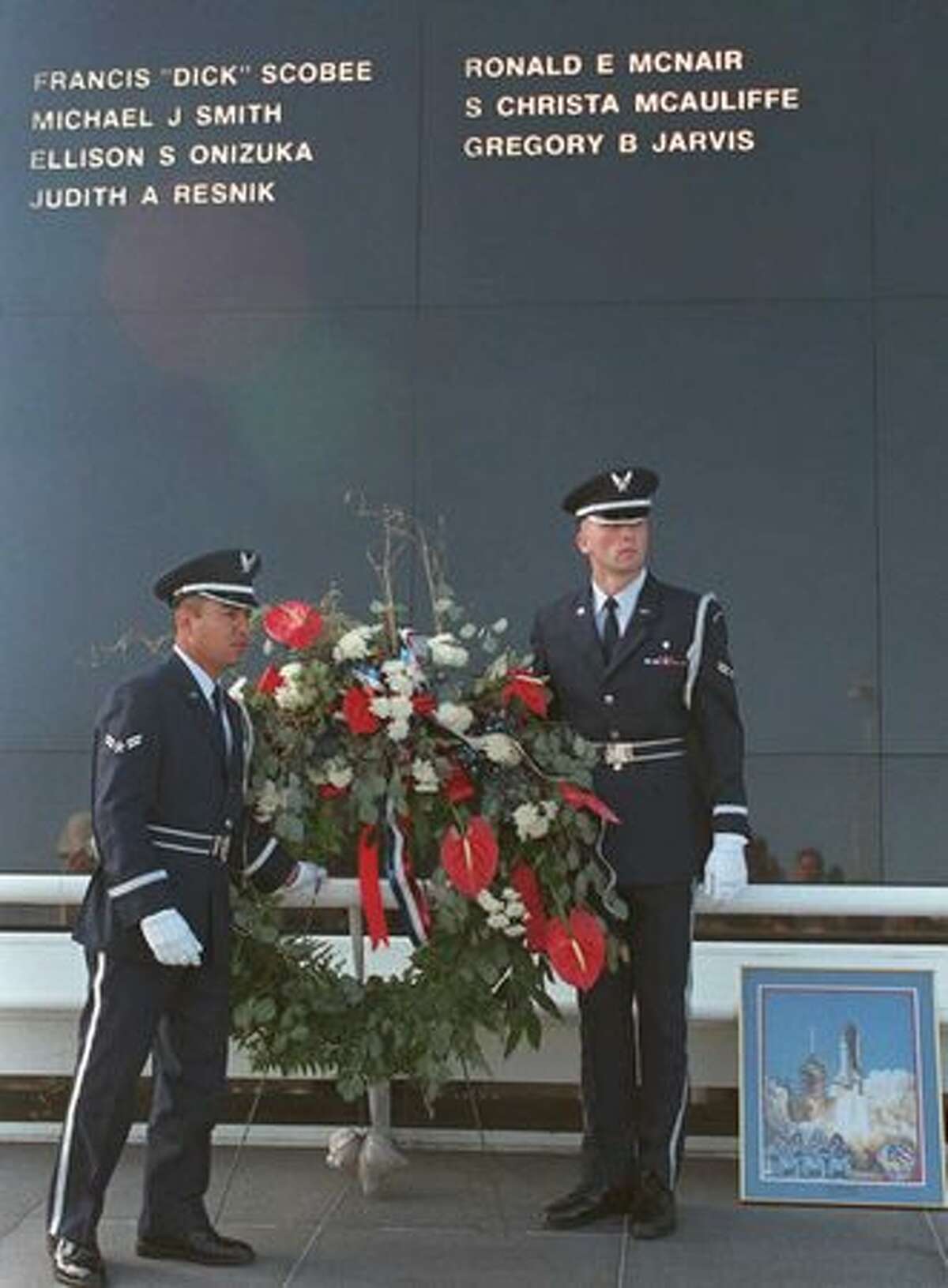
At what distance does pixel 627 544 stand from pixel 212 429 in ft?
4.27

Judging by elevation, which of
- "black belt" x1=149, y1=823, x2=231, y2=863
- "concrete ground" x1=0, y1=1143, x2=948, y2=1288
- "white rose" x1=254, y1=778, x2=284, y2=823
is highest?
"white rose" x1=254, y1=778, x2=284, y2=823

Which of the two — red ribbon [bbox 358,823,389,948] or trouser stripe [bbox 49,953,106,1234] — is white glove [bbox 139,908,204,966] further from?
red ribbon [bbox 358,823,389,948]

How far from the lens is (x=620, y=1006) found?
133 inches

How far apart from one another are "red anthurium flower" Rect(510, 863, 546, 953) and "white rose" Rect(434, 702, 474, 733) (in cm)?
33

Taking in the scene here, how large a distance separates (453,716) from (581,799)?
32cm

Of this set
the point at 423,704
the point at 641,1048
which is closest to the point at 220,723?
the point at 423,704

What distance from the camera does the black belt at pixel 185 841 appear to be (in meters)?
3.08

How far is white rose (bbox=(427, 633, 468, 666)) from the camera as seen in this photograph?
3244 millimetres

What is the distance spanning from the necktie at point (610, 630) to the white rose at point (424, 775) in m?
0.46

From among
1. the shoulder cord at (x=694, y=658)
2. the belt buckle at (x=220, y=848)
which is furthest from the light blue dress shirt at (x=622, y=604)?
the belt buckle at (x=220, y=848)

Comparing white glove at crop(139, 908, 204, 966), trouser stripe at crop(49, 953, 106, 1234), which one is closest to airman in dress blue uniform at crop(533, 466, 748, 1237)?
white glove at crop(139, 908, 204, 966)

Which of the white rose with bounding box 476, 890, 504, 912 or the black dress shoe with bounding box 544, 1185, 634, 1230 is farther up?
the white rose with bounding box 476, 890, 504, 912

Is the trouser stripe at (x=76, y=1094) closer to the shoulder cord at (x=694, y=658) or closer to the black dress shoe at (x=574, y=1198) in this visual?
the black dress shoe at (x=574, y=1198)

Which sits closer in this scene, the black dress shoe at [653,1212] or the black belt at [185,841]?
the black belt at [185,841]
